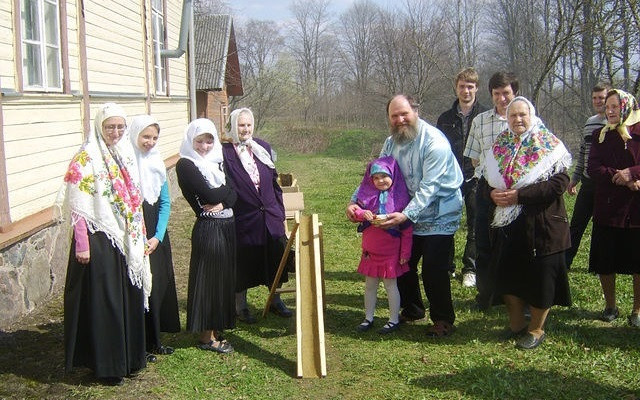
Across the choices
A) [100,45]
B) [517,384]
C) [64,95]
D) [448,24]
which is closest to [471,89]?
[517,384]

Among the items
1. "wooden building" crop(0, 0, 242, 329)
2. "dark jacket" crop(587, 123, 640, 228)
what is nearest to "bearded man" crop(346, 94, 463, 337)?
"dark jacket" crop(587, 123, 640, 228)

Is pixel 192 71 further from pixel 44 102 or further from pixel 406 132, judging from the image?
pixel 406 132

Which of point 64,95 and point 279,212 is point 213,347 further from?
point 64,95

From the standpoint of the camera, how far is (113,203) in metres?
4.03

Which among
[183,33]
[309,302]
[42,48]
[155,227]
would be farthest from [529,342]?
[183,33]

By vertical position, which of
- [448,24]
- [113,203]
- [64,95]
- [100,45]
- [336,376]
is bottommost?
[336,376]

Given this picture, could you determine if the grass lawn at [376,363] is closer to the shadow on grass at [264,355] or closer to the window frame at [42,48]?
the shadow on grass at [264,355]

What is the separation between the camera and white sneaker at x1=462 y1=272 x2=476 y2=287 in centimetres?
633

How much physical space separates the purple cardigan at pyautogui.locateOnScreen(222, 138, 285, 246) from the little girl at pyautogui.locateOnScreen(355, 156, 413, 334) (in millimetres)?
842

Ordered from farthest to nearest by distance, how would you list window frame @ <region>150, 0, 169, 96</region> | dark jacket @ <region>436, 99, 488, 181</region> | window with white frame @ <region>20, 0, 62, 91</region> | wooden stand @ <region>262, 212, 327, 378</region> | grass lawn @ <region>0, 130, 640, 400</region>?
window frame @ <region>150, 0, 169, 96</region>, window with white frame @ <region>20, 0, 62, 91</region>, dark jacket @ <region>436, 99, 488, 181</region>, wooden stand @ <region>262, 212, 327, 378</region>, grass lawn @ <region>0, 130, 640, 400</region>

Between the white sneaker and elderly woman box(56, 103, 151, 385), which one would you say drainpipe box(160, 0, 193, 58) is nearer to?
the white sneaker

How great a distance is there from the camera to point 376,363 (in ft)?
14.6

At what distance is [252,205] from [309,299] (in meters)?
1.07

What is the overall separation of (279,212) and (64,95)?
3416 millimetres
